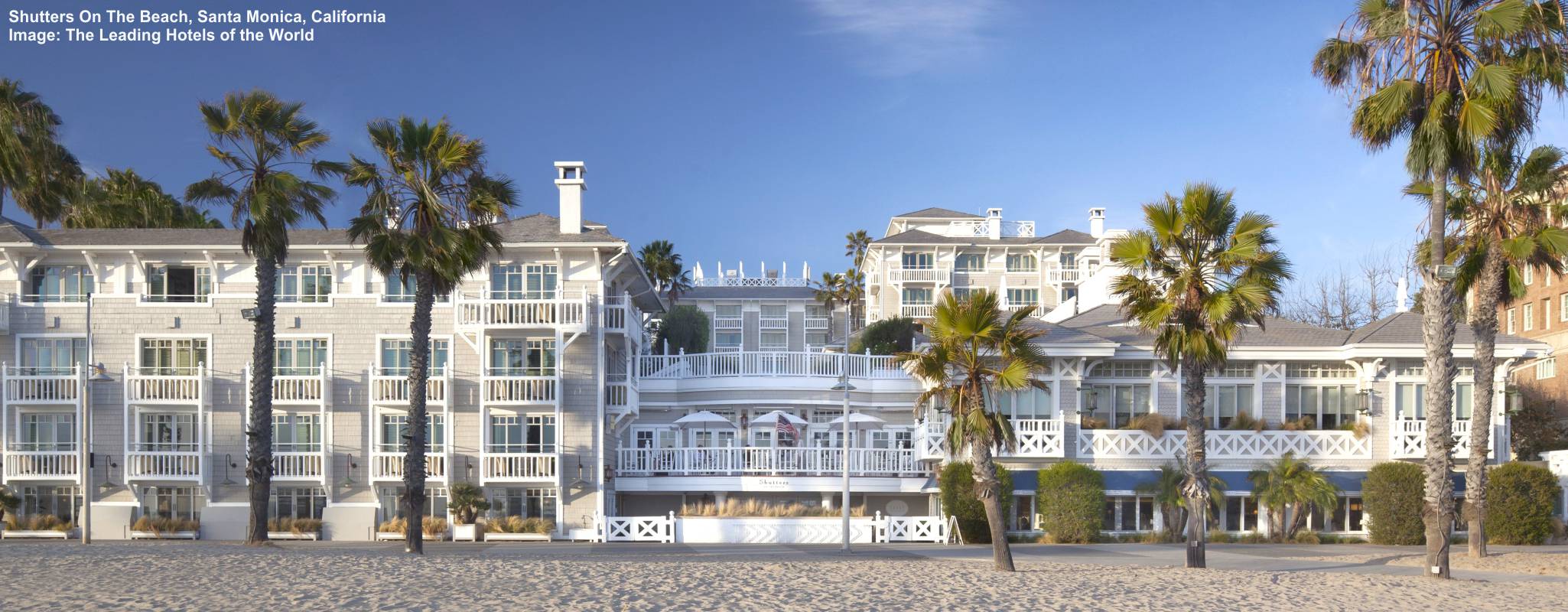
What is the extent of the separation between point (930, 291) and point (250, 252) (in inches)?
1753

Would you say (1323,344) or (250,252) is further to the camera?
(1323,344)

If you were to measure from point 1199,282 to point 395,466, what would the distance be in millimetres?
21298

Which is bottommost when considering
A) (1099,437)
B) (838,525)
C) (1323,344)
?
(838,525)

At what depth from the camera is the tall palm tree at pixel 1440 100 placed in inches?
862

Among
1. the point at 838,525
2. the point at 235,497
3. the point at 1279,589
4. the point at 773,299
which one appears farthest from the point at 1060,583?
the point at 773,299

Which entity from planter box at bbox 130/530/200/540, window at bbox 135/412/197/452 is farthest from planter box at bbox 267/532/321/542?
window at bbox 135/412/197/452

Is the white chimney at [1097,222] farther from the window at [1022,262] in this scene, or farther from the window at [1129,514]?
the window at [1129,514]

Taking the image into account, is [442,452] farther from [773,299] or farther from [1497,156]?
Answer: [773,299]

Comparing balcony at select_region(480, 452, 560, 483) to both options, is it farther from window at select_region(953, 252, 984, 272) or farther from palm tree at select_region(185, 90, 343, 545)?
window at select_region(953, 252, 984, 272)

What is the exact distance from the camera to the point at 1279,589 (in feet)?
70.8

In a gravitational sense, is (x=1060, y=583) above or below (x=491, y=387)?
below

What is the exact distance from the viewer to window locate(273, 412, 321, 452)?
35.7m

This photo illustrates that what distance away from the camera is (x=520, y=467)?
34812 mm

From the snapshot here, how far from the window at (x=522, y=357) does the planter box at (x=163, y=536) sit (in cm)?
866
